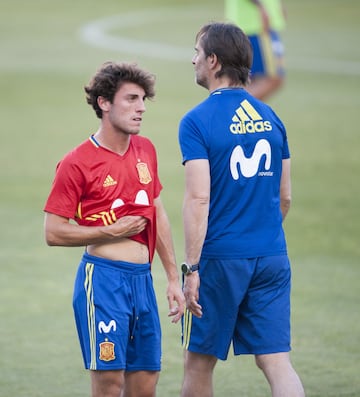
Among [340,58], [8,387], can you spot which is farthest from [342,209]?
[340,58]

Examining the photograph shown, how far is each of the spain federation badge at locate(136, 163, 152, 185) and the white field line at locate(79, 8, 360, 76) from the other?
1906 cm

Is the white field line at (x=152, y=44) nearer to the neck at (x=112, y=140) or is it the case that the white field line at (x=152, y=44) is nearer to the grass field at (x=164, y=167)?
the grass field at (x=164, y=167)

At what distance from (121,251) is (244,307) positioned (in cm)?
85

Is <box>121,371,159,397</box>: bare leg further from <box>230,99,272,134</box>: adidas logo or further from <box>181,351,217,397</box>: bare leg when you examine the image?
<box>230,99,272,134</box>: adidas logo

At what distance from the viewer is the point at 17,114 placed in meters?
20.2

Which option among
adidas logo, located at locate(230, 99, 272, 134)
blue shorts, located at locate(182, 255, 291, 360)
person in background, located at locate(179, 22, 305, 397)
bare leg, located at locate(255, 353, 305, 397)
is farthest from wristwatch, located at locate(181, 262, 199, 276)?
adidas logo, located at locate(230, 99, 272, 134)

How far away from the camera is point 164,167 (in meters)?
16.3

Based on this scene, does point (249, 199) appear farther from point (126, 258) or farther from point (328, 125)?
point (328, 125)

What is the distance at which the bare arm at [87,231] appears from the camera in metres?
6.52

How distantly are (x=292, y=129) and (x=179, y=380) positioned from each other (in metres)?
10.7

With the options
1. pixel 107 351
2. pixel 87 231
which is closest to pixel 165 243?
pixel 87 231

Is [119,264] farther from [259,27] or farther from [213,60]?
[259,27]

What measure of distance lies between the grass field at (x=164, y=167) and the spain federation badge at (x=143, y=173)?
231cm

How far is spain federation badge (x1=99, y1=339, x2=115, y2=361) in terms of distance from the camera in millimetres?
6465
